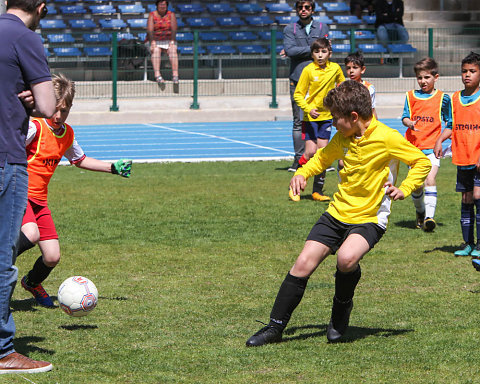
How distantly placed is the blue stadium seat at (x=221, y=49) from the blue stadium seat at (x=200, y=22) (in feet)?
10.1

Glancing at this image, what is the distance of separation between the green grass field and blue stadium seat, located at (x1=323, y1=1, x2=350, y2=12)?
67.7 feet

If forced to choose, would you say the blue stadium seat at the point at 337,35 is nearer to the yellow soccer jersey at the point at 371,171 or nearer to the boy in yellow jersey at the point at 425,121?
the boy in yellow jersey at the point at 425,121

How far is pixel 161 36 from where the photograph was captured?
25.0 metres

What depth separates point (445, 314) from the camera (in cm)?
637

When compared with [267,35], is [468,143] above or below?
below

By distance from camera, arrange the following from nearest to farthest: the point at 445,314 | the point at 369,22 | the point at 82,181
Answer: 1. the point at 445,314
2. the point at 82,181
3. the point at 369,22

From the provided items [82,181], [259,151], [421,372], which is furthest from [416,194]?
[259,151]

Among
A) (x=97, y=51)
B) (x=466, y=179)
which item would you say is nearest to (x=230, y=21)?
(x=97, y=51)

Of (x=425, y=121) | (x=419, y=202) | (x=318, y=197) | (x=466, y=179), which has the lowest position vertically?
(x=318, y=197)

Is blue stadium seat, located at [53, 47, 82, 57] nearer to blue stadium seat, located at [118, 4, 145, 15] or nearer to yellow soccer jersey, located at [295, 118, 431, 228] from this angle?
blue stadium seat, located at [118, 4, 145, 15]

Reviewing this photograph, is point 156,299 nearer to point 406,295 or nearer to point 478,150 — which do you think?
point 406,295

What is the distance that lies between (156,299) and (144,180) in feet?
23.4

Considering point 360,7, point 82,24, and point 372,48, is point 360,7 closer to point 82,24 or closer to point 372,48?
point 372,48

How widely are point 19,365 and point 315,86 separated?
797 cm
